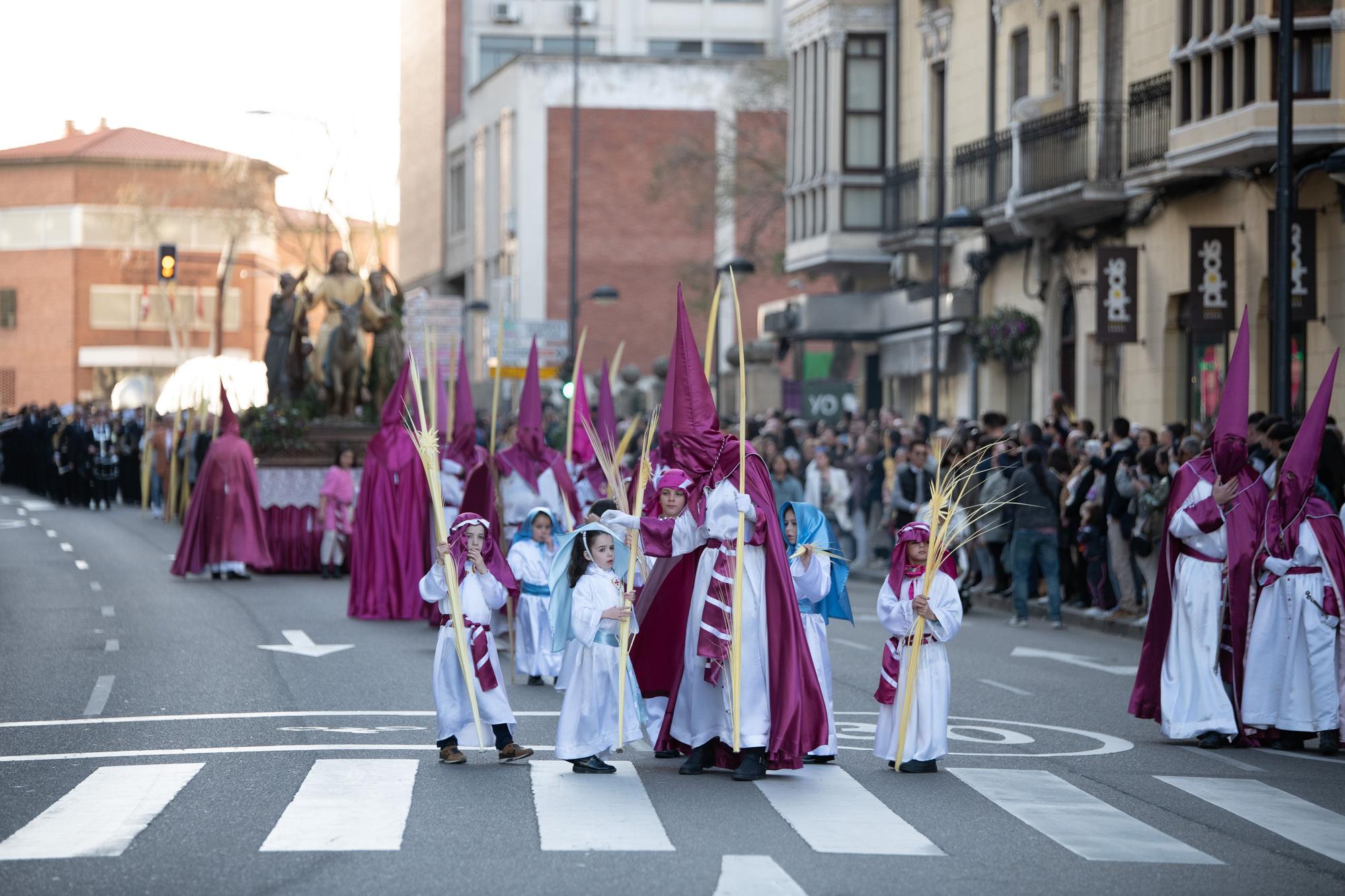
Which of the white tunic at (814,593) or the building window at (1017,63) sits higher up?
the building window at (1017,63)

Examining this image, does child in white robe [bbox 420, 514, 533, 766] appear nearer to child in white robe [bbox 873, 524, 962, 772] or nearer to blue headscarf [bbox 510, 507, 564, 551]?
child in white robe [bbox 873, 524, 962, 772]

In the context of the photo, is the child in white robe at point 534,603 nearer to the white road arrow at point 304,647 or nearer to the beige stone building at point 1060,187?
the white road arrow at point 304,647

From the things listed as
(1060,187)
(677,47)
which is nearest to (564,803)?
(1060,187)

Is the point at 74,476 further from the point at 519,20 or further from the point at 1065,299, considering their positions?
the point at 519,20

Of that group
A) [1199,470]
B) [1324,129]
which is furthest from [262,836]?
[1324,129]

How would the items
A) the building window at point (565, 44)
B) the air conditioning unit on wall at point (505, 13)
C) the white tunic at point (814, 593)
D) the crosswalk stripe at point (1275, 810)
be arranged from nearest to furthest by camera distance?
the crosswalk stripe at point (1275, 810), the white tunic at point (814, 593), the air conditioning unit on wall at point (505, 13), the building window at point (565, 44)

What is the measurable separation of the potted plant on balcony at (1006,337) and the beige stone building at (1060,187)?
0.56 feet

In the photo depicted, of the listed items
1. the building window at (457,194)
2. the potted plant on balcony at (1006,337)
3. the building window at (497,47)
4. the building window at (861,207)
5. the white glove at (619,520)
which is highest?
the building window at (497,47)

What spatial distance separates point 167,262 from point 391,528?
1806 centimetres

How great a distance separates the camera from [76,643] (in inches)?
719

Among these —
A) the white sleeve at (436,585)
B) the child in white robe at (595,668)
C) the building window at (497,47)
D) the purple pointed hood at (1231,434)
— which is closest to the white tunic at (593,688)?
the child in white robe at (595,668)

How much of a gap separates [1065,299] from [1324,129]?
887 centimetres

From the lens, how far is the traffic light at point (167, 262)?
38.2m

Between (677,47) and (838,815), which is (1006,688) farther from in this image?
(677,47)
